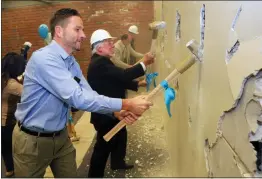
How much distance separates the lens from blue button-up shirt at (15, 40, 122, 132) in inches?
63.3

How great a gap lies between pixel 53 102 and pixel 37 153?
381 mm

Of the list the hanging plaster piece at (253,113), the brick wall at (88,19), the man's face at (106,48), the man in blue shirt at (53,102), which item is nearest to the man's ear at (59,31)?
the man in blue shirt at (53,102)

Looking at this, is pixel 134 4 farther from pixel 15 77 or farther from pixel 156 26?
pixel 15 77

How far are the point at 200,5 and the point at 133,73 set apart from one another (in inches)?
42.3

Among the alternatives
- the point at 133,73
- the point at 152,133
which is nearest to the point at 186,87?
the point at 133,73

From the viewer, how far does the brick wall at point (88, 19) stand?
7.09 m

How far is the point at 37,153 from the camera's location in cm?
182

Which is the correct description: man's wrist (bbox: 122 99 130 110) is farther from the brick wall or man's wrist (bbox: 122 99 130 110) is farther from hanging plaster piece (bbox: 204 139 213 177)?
the brick wall

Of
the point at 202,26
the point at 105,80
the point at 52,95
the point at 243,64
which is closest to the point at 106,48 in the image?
the point at 105,80

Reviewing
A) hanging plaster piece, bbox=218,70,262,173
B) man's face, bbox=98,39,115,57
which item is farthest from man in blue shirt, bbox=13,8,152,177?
hanging plaster piece, bbox=218,70,262,173

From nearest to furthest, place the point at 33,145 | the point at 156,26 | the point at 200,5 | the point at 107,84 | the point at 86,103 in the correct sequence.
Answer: the point at 200,5, the point at 86,103, the point at 33,145, the point at 107,84, the point at 156,26

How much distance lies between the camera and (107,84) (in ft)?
8.43

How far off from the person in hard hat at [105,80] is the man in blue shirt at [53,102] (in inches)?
20.6

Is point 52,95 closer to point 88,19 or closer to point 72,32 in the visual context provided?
point 72,32
